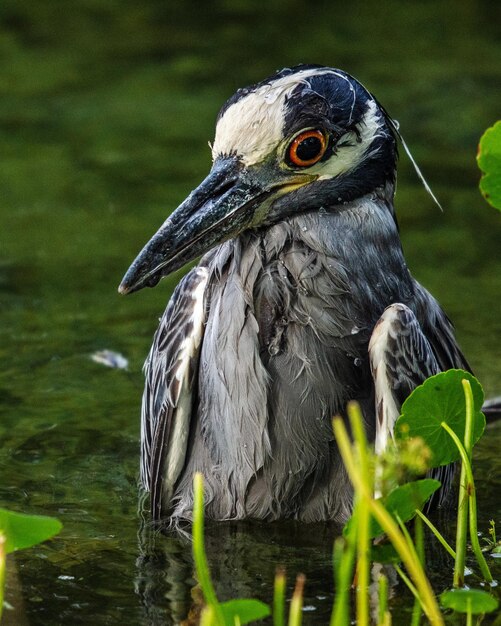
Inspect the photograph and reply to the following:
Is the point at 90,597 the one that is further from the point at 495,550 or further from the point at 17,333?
the point at 17,333

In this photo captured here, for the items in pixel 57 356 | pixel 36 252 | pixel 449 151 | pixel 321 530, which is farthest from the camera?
pixel 449 151

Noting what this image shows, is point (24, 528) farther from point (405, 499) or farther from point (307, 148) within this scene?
point (307, 148)

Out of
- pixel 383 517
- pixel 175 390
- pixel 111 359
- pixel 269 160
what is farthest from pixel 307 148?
pixel 111 359

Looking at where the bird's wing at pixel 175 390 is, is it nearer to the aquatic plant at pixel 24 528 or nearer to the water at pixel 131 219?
the water at pixel 131 219

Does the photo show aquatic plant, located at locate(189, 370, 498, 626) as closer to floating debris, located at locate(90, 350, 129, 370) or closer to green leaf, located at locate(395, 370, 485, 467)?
green leaf, located at locate(395, 370, 485, 467)

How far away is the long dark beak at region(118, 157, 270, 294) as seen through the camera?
512 centimetres

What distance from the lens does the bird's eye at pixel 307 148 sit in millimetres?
5133

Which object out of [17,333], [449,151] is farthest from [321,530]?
[449,151]

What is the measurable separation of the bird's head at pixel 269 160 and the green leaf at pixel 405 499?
1.43m

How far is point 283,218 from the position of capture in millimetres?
5312

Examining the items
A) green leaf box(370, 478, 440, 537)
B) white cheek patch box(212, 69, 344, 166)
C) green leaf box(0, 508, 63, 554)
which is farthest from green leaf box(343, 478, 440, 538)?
white cheek patch box(212, 69, 344, 166)

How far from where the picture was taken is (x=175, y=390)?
5.43 m

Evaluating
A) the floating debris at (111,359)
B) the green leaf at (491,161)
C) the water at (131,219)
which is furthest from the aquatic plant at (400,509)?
the floating debris at (111,359)

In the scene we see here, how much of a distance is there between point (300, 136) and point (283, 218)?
1.18 feet
